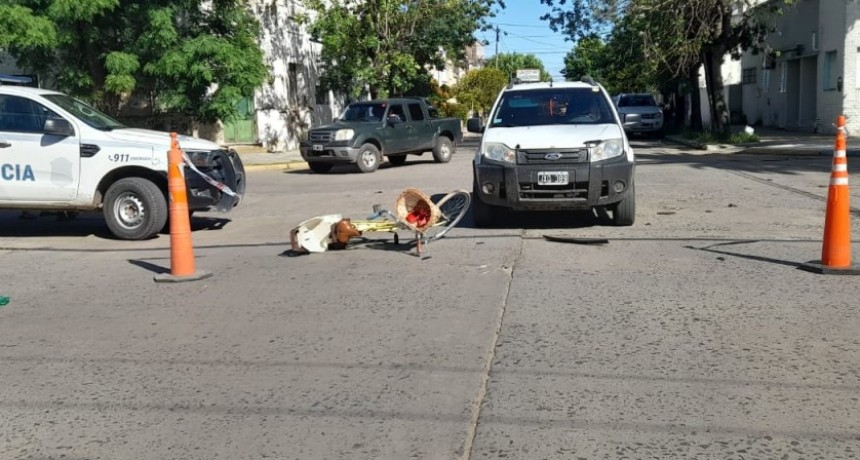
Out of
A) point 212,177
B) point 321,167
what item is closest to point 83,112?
point 212,177

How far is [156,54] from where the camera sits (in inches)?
842

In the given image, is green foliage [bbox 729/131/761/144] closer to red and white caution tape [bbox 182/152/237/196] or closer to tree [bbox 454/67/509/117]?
red and white caution tape [bbox 182/152/237/196]

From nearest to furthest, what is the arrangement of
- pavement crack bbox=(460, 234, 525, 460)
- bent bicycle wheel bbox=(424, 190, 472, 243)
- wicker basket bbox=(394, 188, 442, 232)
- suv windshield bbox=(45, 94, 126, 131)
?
pavement crack bbox=(460, 234, 525, 460)
wicker basket bbox=(394, 188, 442, 232)
bent bicycle wheel bbox=(424, 190, 472, 243)
suv windshield bbox=(45, 94, 126, 131)

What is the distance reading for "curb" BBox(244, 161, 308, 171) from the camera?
22002mm

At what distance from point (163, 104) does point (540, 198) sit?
16.8 meters

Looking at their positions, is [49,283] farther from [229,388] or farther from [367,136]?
[367,136]

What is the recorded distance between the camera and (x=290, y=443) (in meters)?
3.89

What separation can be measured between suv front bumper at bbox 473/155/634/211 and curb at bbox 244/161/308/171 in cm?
1383

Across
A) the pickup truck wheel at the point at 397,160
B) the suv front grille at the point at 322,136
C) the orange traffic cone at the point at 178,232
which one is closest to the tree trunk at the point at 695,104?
the pickup truck wheel at the point at 397,160

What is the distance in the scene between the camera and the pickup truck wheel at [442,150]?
72.7 feet

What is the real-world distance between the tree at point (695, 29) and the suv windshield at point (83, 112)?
56.4 feet

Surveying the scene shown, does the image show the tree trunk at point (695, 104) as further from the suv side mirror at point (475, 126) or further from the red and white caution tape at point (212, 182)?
the red and white caution tape at point (212, 182)

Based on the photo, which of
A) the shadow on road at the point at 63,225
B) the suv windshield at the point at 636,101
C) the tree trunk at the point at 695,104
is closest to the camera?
the shadow on road at the point at 63,225

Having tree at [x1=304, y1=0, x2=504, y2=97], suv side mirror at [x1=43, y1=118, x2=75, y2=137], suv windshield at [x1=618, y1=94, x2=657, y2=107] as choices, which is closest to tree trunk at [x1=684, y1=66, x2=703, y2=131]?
suv windshield at [x1=618, y1=94, x2=657, y2=107]
